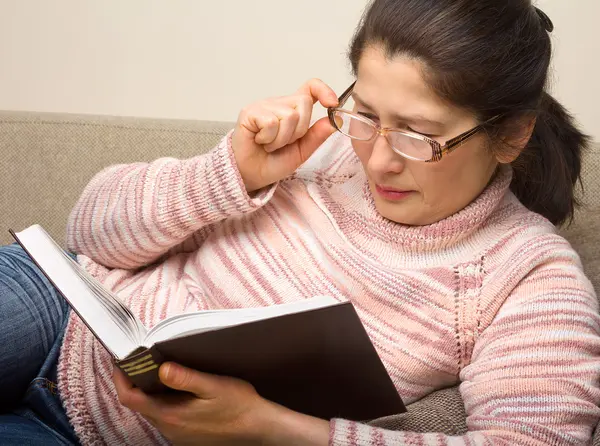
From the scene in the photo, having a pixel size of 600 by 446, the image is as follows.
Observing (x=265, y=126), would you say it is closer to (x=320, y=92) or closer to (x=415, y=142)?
(x=320, y=92)

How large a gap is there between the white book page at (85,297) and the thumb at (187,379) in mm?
58

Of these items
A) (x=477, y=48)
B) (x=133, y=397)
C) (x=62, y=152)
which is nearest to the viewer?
(x=133, y=397)

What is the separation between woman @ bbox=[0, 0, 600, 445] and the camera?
1176 millimetres

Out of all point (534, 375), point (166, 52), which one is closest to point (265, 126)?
point (534, 375)

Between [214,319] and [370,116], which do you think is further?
[370,116]

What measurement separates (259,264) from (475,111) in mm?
460

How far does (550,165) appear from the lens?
1.44m

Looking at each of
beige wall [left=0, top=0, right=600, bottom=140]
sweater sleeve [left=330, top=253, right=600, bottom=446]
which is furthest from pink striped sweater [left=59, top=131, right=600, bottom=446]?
beige wall [left=0, top=0, right=600, bottom=140]

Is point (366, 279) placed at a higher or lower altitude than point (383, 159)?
lower

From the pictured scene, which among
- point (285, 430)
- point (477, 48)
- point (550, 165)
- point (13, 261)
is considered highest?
point (477, 48)

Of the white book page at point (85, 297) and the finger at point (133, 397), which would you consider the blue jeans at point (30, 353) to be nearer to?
the finger at point (133, 397)

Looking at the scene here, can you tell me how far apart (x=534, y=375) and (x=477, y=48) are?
49cm

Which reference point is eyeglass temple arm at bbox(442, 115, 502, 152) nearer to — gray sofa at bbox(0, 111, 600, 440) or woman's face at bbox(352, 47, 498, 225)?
woman's face at bbox(352, 47, 498, 225)

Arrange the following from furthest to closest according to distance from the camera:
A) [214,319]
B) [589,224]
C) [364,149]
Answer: [589,224] → [364,149] → [214,319]
